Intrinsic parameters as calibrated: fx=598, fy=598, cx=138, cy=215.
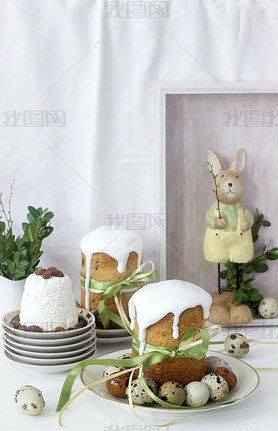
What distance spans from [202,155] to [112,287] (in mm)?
312

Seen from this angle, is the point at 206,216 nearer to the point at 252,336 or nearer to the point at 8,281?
the point at 252,336

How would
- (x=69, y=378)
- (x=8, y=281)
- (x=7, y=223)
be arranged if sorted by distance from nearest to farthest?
(x=69, y=378)
(x=8, y=281)
(x=7, y=223)

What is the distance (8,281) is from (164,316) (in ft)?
1.19

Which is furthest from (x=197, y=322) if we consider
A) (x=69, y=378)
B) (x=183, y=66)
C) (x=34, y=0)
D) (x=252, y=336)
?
(x=34, y=0)

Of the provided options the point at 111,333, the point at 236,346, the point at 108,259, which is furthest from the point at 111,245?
the point at 236,346

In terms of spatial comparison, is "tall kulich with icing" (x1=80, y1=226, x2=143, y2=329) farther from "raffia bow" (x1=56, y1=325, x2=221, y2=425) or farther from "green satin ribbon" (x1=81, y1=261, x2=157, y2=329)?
"raffia bow" (x1=56, y1=325, x2=221, y2=425)

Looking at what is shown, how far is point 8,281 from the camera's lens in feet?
3.41

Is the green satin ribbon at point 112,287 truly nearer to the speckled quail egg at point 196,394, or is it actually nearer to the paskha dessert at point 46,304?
the paskha dessert at point 46,304

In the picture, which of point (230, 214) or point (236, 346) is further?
point (230, 214)

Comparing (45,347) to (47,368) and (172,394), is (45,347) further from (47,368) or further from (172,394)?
(172,394)

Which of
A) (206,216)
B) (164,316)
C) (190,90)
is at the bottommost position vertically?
(164,316)

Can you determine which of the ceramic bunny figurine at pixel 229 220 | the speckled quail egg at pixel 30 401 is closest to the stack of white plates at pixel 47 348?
the speckled quail egg at pixel 30 401

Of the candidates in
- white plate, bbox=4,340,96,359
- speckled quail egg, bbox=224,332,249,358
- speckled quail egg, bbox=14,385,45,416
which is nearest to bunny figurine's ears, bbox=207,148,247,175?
speckled quail egg, bbox=224,332,249,358

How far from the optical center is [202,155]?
3.68 feet
